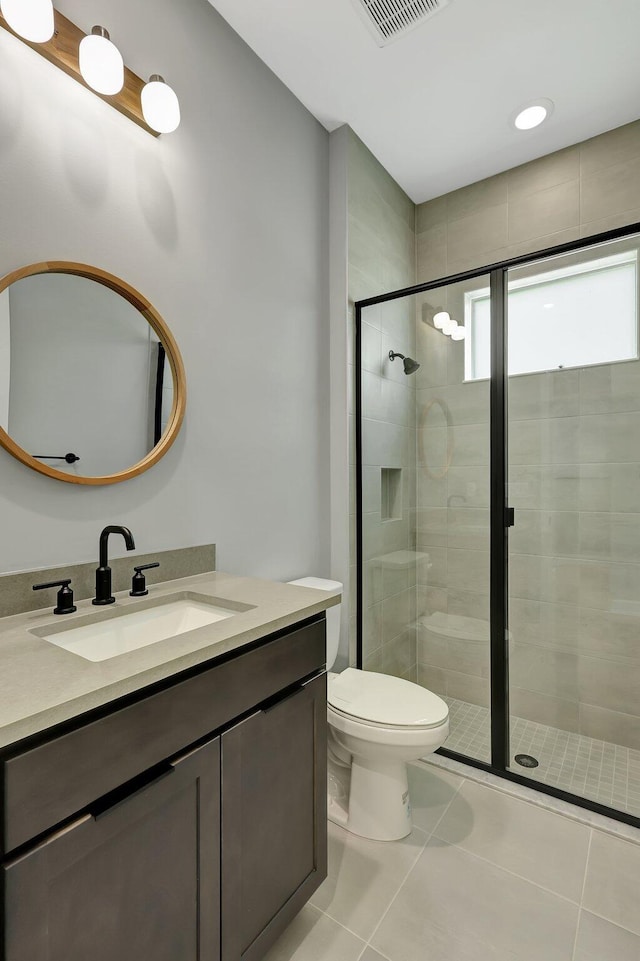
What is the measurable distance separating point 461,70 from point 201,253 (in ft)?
4.57

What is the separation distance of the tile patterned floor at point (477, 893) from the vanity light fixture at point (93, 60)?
2.31 metres

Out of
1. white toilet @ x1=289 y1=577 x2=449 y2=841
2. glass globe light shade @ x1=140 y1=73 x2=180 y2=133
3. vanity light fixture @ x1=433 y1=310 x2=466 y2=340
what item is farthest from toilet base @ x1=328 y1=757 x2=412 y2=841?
glass globe light shade @ x1=140 y1=73 x2=180 y2=133

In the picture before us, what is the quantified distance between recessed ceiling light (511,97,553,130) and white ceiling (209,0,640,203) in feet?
0.11

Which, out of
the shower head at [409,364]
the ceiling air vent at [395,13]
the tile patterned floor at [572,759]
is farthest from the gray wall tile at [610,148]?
the tile patterned floor at [572,759]

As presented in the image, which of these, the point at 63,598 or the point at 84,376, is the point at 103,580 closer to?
the point at 63,598

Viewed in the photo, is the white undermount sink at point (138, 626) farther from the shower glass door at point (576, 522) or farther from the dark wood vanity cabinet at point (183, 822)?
the shower glass door at point (576, 522)

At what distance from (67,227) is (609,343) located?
1.89 metres

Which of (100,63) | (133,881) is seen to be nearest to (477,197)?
(100,63)

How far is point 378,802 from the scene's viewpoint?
5.39ft

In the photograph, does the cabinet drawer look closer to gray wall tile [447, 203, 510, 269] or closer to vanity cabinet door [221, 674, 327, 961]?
vanity cabinet door [221, 674, 327, 961]

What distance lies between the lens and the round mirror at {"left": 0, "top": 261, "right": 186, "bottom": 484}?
1178 mm

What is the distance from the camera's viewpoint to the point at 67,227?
1264mm

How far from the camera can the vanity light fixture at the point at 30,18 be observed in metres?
1.08

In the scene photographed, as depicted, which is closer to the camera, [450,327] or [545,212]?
[450,327]
